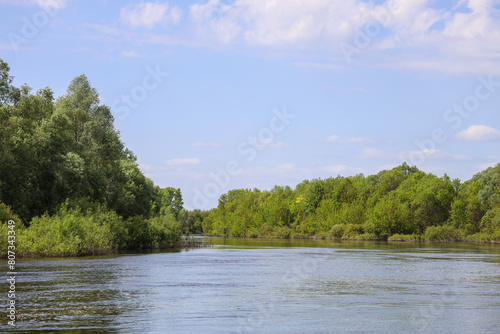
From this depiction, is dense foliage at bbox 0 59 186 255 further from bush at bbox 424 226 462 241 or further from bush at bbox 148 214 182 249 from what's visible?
bush at bbox 424 226 462 241

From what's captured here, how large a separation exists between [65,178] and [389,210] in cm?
8594

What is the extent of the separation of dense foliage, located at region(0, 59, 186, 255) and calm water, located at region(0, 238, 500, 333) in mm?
8781

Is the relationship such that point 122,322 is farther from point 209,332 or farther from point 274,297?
point 274,297

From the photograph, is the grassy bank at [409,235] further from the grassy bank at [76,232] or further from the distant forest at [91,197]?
the grassy bank at [76,232]

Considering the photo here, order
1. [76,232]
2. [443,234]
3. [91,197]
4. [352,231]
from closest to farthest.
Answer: [76,232] → [91,197] → [443,234] → [352,231]

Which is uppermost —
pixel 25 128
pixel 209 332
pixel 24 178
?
pixel 25 128

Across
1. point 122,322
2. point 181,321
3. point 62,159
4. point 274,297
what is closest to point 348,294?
point 274,297

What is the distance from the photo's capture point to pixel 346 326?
21594 millimetres

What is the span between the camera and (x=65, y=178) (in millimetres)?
62469

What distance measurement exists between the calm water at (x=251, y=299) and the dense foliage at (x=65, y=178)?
8.78 m

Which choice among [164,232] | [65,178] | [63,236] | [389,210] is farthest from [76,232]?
[389,210]

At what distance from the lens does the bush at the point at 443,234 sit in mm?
121250

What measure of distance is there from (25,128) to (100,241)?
48.2ft

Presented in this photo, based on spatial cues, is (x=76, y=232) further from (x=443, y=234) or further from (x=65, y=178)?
(x=443, y=234)
